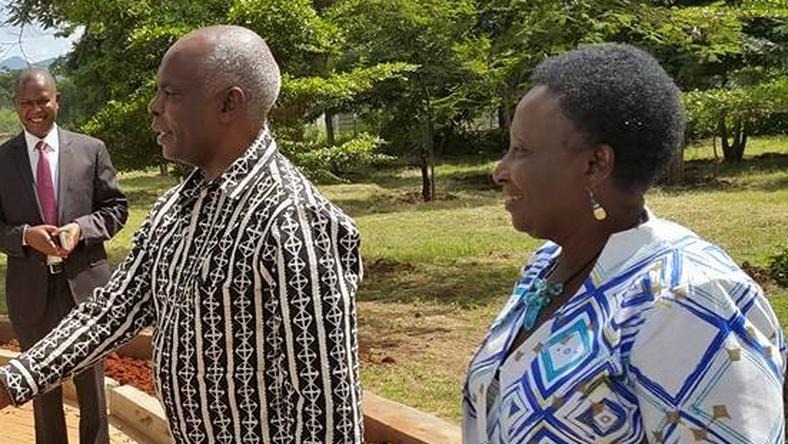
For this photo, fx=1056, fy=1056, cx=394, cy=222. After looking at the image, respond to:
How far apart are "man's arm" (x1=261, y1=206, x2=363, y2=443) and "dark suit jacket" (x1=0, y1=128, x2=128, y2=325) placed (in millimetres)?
2952

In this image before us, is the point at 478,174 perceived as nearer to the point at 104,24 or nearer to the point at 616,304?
the point at 104,24

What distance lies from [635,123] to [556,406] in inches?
18.5

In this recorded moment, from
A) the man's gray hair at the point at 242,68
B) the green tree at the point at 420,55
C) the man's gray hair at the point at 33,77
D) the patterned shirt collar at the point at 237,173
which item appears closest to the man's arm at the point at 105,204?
the man's gray hair at the point at 33,77

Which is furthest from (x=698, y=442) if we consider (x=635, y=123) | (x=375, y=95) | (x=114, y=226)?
(x=375, y=95)

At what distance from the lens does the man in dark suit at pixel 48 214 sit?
5.10 metres

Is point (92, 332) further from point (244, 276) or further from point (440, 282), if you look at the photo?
point (440, 282)

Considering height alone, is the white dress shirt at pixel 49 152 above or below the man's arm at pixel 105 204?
above

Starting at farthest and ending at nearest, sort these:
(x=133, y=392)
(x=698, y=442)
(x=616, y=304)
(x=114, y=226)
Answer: (x=133, y=392)
(x=114, y=226)
(x=616, y=304)
(x=698, y=442)

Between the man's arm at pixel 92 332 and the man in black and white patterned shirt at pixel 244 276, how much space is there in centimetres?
19

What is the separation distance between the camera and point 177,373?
2.45 metres

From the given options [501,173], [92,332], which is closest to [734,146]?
[92,332]

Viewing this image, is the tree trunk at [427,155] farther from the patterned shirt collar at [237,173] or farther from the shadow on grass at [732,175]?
the patterned shirt collar at [237,173]

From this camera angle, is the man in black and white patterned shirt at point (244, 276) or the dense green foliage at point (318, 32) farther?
the dense green foliage at point (318, 32)

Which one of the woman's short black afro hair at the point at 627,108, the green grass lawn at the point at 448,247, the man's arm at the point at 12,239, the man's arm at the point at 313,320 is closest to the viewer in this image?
the woman's short black afro hair at the point at 627,108
